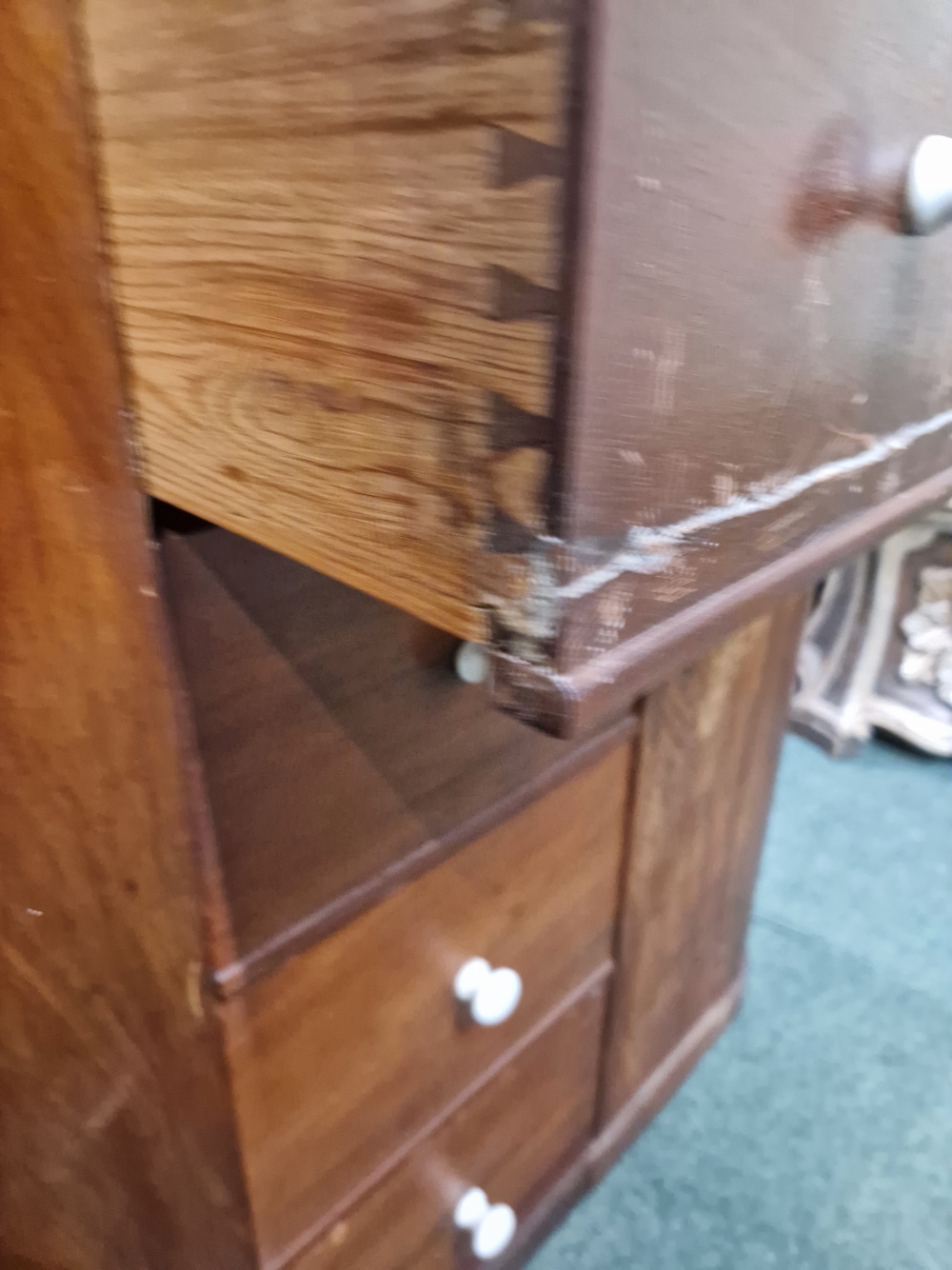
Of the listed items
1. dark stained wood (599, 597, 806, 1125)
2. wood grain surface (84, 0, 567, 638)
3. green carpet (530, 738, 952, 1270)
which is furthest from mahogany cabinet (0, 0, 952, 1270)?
green carpet (530, 738, 952, 1270)

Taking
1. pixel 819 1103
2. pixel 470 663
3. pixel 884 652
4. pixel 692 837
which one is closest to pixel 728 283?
pixel 470 663

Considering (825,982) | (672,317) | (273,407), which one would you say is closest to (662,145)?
(672,317)

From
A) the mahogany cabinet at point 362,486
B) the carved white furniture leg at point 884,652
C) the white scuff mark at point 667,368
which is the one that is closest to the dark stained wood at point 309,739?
the mahogany cabinet at point 362,486

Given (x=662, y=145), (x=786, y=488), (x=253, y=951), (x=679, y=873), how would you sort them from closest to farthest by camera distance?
1. (x=662, y=145)
2. (x=786, y=488)
3. (x=253, y=951)
4. (x=679, y=873)

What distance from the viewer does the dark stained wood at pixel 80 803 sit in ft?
1.14

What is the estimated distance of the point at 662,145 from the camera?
24cm

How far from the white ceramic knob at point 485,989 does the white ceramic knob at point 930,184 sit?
0.47 m

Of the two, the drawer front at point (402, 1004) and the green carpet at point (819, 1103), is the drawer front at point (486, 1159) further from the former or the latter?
the green carpet at point (819, 1103)

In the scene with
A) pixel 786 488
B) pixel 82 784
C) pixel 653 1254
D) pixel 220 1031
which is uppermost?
pixel 786 488

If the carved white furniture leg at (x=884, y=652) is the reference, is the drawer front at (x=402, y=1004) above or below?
above

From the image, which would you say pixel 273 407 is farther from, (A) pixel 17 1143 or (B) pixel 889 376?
(A) pixel 17 1143

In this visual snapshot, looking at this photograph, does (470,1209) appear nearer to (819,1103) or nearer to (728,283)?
(819,1103)

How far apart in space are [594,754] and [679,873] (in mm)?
260

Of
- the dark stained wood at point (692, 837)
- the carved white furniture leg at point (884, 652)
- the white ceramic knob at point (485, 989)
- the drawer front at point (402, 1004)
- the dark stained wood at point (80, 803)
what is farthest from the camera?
the carved white furniture leg at point (884, 652)
